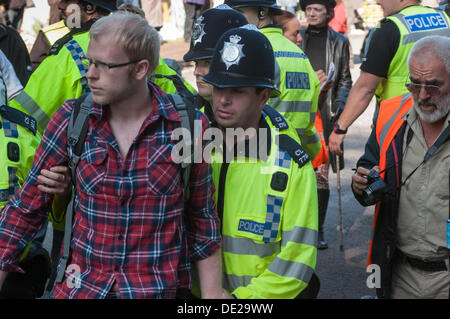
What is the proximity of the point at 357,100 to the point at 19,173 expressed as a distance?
2.96m

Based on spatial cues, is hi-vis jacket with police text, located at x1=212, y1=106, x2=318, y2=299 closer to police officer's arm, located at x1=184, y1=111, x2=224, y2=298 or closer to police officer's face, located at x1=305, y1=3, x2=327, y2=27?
police officer's arm, located at x1=184, y1=111, x2=224, y2=298

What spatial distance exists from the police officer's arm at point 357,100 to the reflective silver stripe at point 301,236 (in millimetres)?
2652

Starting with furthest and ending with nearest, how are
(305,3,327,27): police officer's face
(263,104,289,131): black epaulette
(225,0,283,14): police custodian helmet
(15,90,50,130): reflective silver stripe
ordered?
(305,3,327,27): police officer's face, (225,0,283,14): police custodian helmet, (15,90,50,130): reflective silver stripe, (263,104,289,131): black epaulette

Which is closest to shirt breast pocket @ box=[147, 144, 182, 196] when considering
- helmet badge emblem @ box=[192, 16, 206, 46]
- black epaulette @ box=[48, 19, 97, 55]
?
helmet badge emblem @ box=[192, 16, 206, 46]

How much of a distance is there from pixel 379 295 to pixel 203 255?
1.39 metres

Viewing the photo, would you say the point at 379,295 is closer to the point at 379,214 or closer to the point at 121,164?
the point at 379,214

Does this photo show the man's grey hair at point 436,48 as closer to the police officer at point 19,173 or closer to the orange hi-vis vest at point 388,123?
the orange hi-vis vest at point 388,123

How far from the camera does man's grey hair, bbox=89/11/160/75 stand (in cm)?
270

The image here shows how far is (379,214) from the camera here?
3.91m

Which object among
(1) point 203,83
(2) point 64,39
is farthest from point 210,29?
(2) point 64,39

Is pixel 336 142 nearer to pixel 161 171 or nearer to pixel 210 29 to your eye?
pixel 210 29

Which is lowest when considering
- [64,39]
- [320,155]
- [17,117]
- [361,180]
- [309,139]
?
[320,155]

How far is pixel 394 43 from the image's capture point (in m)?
5.29

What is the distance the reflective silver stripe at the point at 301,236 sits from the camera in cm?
304
